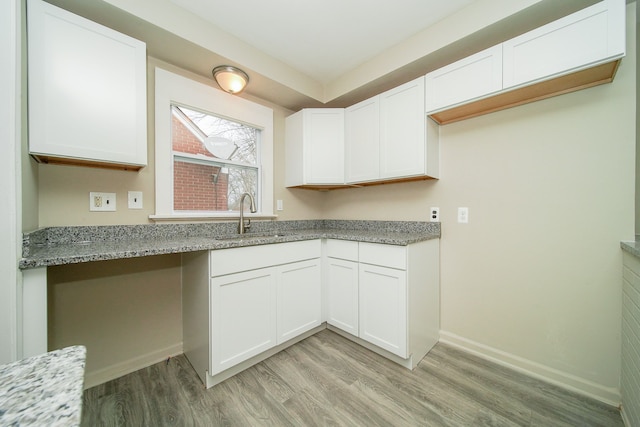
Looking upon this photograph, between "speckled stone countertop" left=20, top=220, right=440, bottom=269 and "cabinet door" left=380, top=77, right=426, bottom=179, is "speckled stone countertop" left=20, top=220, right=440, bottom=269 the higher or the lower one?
the lower one

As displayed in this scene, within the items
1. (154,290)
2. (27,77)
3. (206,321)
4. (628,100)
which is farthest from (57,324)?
(628,100)

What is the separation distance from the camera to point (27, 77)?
1.20m

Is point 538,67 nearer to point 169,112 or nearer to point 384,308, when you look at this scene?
point 384,308

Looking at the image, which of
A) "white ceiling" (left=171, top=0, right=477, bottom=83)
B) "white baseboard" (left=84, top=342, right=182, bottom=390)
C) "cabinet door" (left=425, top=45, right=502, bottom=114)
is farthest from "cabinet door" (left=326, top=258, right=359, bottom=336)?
"white ceiling" (left=171, top=0, right=477, bottom=83)

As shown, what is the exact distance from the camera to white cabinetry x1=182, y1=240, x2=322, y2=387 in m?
1.53

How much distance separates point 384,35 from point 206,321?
7.83 feet

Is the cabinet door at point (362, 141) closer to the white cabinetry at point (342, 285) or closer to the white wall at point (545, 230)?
the white wall at point (545, 230)

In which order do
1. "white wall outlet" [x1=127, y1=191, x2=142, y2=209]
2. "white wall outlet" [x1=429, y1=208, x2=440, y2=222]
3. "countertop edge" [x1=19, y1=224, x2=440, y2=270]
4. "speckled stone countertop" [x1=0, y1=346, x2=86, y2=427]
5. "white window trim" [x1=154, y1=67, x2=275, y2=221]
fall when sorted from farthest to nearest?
"white wall outlet" [x1=429, y1=208, x2=440, y2=222] → "white window trim" [x1=154, y1=67, x2=275, y2=221] → "white wall outlet" [x1=127, y1=191, x2=142, y2=209] → "countertop edge" [x1=19, y1=224, x2=440, y2=270] → "speckled stone countertop" [x1=0, y1=346, x2=86, y2=427]

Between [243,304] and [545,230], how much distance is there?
2059mm

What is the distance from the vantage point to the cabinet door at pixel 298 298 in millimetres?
1881

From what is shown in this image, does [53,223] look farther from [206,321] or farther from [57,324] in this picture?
[206,321]

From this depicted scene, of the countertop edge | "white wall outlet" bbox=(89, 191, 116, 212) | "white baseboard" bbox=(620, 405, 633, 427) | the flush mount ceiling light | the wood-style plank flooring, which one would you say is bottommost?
the wood-style plank flooring

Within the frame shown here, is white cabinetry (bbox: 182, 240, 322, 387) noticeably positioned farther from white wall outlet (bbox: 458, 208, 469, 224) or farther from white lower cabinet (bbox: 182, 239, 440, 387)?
white wall outlet (bbox: 458, 208, 469, 224)

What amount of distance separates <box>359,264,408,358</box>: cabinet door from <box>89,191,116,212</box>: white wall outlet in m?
1.80
